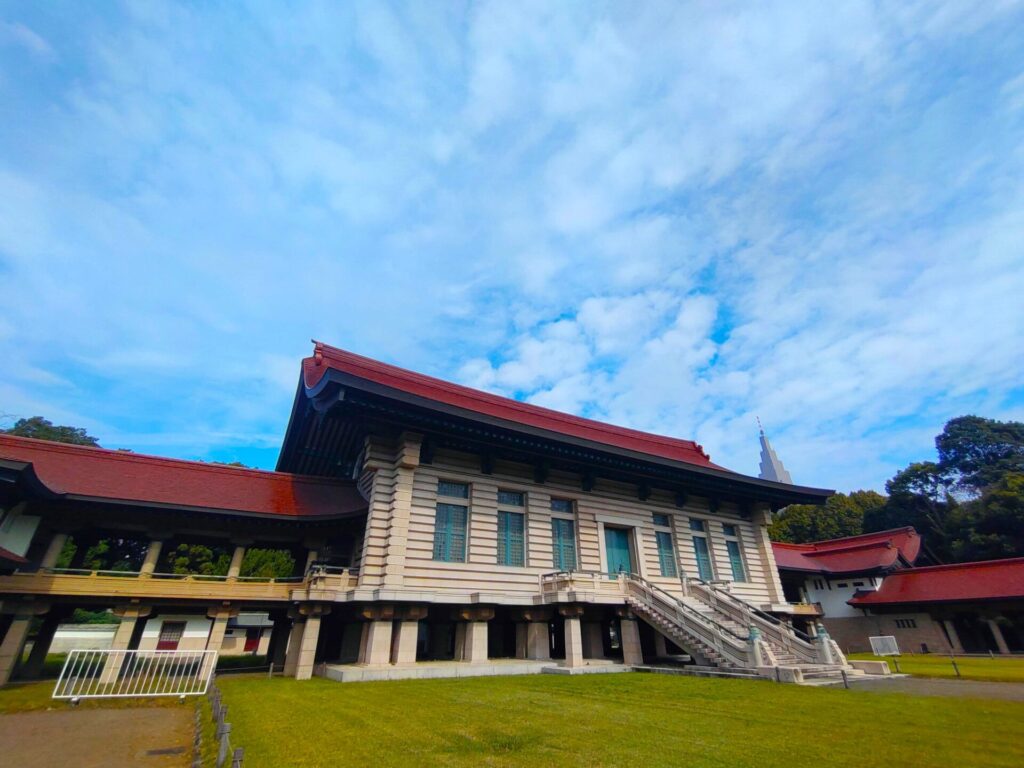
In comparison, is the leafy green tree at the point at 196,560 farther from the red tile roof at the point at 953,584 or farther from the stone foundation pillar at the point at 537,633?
the red tile roof at the point at 953,584

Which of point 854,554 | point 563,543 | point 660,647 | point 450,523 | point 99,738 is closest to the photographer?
point 99,738

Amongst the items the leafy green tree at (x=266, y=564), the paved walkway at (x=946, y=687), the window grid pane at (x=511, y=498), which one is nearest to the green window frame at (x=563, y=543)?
the window grid pane at (x=511, y=498)

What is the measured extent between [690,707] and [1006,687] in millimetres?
7308

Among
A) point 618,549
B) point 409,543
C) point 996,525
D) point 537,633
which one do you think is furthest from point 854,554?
point 409,543

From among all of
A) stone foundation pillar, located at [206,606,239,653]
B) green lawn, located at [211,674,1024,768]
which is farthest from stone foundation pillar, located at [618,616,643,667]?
stone foundation pillar, located at [206,606,239,653]

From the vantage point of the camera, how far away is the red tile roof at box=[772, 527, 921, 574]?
99.5 ft

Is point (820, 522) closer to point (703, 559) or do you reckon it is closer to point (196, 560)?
point (703, 559)

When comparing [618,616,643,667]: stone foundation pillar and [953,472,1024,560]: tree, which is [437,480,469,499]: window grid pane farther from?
[953,472,1024,560]: tree

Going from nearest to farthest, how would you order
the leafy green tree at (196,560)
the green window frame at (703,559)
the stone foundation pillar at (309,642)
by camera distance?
1. the stone foundation pillar at (309,642)
2. the green window frame at (703,559)
3. the leafy green tree at (196,560)

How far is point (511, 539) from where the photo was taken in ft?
53.8

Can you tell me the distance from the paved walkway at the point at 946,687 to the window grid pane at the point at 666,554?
26.8 ft

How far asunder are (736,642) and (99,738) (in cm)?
1308

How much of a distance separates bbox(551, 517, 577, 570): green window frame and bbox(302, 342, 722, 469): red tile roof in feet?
10.7

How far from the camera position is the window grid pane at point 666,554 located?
1941 cm
